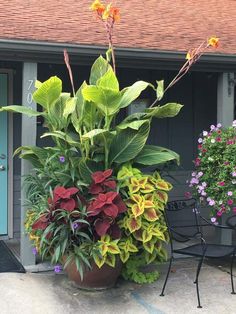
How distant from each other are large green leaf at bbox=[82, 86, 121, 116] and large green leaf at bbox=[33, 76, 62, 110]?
36cm

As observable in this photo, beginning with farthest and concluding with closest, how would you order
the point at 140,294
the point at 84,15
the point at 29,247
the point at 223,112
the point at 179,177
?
the point at 179,177 → the point at 84,15 → the point at 223,112 → the point at 29,247 → the point at 140,294

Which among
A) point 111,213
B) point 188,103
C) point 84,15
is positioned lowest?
point 111,213

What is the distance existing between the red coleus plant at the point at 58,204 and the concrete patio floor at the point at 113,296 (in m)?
0.69

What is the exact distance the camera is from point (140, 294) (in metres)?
5.18

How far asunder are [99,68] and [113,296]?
2.43 meters

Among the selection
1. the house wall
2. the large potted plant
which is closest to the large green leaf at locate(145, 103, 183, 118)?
the large potted plant

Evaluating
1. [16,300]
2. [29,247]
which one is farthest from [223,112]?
[16,300]

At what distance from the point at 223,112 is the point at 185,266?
2.10 meters

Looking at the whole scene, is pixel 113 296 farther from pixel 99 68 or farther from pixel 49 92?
pixel 99 68

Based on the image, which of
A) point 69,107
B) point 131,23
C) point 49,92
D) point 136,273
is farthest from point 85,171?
point 131,23

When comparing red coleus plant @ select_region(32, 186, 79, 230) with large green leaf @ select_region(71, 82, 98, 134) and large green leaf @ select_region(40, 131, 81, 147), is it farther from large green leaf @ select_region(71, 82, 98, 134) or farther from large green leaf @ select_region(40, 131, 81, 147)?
large green leaf @ select_region(71, 82, 98, 134)

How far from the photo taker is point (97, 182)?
504 cm

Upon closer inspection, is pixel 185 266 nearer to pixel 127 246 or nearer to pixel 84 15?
pixel 127 246

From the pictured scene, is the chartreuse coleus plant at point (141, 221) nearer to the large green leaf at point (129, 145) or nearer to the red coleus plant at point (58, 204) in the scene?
the large green leaf at point (129, 145)
